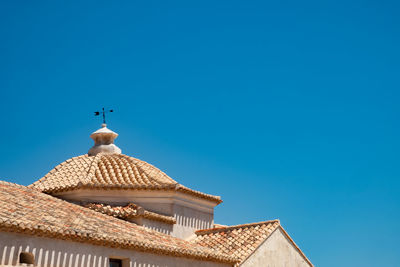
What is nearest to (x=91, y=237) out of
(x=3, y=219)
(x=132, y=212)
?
(x=3, y=219)

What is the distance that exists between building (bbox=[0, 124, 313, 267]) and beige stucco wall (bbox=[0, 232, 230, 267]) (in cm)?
2

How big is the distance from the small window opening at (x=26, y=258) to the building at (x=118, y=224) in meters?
0.02

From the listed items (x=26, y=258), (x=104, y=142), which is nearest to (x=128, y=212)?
(x=104, y=142)

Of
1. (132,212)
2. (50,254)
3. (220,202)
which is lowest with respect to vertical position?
(50,254)

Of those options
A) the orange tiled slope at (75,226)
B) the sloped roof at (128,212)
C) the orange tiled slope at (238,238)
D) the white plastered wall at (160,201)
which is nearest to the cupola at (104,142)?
the white plastered wall at (160,201)

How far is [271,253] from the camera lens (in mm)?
18625

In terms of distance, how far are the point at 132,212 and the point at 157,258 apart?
3024 millimetres

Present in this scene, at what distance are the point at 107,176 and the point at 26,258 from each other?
789 cm

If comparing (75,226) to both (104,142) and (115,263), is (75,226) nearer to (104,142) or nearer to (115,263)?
(115,263)

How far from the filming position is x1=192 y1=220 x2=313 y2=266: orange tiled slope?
1778cm

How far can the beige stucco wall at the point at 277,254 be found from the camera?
18.0 metres

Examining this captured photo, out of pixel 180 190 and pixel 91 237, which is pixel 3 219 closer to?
pixel 91 237

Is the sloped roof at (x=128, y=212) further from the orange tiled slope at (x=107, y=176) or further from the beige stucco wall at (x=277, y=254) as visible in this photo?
the beige stucco wall at (x=277, y=254)

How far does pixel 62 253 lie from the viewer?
40.3 ft
